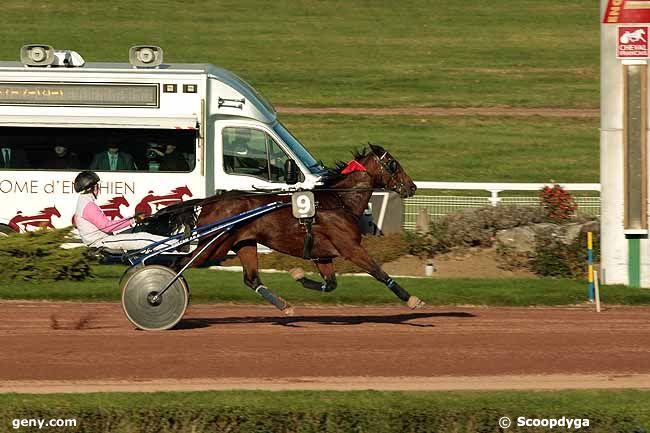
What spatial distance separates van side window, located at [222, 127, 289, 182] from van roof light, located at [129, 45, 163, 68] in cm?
131

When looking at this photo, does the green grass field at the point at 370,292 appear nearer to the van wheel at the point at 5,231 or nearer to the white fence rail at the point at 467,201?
the van wheel at the point at 5,231

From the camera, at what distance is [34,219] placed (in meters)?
16.7

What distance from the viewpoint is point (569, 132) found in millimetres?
29625

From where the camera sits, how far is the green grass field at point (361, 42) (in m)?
33.4

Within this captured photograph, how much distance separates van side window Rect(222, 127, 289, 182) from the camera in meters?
16.9

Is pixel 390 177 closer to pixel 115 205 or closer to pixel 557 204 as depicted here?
pixel 115 205

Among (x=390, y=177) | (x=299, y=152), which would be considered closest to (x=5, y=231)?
(x=299, y=152)

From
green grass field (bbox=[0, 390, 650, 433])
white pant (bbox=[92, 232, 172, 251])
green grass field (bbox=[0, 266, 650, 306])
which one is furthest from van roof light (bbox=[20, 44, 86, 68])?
green grass field (bbox=[0, 390, 650, 433])

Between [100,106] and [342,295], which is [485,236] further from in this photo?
[100,106]

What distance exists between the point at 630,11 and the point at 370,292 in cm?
443

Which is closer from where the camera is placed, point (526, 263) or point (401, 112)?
point (526, 263)

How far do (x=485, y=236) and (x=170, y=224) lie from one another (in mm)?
6573

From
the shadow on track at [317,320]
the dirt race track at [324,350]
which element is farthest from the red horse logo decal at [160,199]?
Result: the shadow on track at [317,320]

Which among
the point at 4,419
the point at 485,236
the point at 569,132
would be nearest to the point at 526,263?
the point at 485,236
